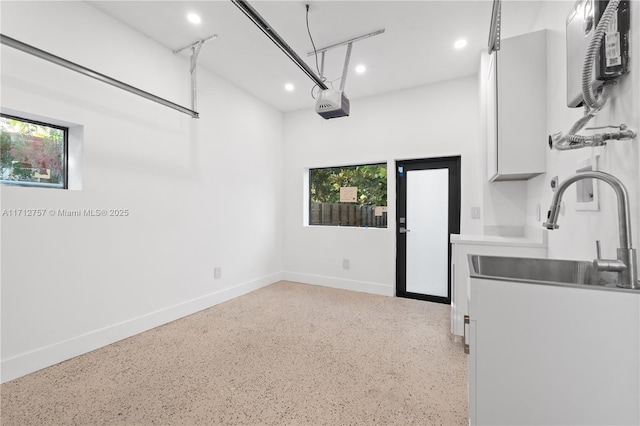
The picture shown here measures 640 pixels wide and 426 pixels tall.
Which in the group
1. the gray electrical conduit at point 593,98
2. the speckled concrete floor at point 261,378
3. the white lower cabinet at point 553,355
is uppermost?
the gray electrical conduit at point 593,98

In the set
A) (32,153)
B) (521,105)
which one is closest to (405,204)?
(521,105)

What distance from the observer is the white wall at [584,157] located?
0.98 m

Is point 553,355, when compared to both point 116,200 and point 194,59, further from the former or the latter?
point 194,59

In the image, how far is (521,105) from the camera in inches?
83.9

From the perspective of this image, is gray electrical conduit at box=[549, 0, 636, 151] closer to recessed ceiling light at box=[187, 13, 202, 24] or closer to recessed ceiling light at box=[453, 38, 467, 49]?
recessed ceiling light at box=[453, 38, 467, 49]

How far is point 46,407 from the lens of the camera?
1.64 meters

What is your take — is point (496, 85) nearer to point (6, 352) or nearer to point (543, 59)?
point (543, 59)

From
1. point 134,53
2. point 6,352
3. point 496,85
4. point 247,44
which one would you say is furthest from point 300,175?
point 6,352

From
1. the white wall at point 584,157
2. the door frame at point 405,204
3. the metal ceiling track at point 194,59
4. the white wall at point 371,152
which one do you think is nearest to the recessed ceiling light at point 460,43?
the white wall at point 584,157

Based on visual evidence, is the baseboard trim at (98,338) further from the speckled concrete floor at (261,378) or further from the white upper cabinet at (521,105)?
the white upper cabinet at (521,105)

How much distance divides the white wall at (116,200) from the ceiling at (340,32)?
0.34 m

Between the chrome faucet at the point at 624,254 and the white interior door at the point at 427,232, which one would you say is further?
the white interior door at the point at 427,232

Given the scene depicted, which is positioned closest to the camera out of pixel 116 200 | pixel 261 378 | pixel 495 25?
pixel 495 25

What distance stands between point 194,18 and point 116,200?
1.77 m
